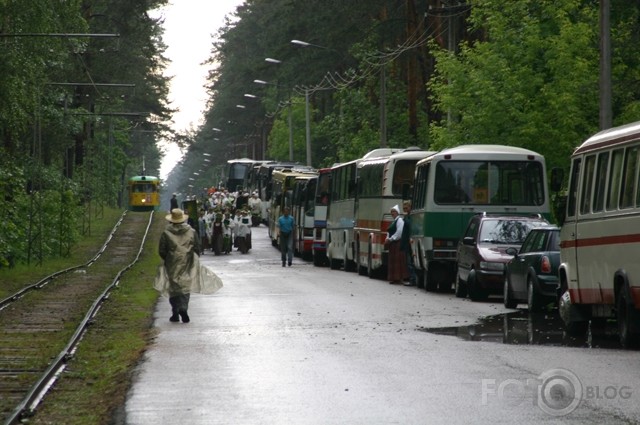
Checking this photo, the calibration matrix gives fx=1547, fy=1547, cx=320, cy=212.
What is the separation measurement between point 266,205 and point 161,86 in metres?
14.3

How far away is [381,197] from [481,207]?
6501 millimetres

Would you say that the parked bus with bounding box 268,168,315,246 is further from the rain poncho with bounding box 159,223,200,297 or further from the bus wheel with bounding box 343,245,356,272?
the rain poncho with bounding box 159,223,200,297

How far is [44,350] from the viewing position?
19.1 metres

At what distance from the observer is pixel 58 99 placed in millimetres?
59406

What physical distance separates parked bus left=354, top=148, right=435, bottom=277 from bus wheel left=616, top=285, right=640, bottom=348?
18.9 metres

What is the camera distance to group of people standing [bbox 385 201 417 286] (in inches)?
1400

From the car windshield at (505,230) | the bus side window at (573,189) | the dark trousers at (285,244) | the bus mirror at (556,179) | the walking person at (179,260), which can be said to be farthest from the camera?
the dark trousers at (285,244)

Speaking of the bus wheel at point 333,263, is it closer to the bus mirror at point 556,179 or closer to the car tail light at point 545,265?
the car tail light at point 545,265

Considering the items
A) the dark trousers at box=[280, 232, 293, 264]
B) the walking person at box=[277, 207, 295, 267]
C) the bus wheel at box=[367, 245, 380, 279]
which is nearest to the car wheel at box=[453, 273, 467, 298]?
the bus wheel at box=[367, 245, 380, 279]

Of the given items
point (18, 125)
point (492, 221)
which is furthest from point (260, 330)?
point (18, 125)

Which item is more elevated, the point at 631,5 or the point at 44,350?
the point at 631,5

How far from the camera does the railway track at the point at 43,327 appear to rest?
14.7 meters

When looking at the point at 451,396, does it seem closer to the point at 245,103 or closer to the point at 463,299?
the point at 463,299

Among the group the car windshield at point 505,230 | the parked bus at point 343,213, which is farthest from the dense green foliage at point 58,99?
the car windshield at point 505,230
